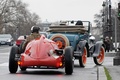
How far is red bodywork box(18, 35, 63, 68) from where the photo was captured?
15.2 m

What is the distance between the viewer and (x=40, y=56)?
50.0ft

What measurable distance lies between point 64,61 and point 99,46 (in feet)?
21.5

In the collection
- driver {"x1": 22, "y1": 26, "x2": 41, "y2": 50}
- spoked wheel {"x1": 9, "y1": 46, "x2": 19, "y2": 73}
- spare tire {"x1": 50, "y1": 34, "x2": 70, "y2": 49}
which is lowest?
spoked wheel {"x1": 9, "y1": 46, "x2": 19, "y2": 73}

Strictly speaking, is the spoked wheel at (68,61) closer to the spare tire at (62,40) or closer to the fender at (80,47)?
the spare tire at (62,40)

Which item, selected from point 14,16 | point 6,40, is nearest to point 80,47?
point 6,40

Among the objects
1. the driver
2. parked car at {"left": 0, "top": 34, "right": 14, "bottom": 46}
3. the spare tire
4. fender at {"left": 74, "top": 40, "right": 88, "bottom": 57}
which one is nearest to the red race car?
the driver

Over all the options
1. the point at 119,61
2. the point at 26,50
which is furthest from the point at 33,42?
the point at 119,61

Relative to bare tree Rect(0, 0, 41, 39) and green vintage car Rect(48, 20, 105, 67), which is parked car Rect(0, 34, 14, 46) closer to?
green vintage car Rect(48, 20, 105, 67)

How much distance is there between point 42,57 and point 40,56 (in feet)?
0.24

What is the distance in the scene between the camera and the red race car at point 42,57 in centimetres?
1526

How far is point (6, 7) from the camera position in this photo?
12156 centimetres

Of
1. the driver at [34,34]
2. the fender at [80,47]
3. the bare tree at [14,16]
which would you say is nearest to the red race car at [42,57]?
the driver at [34,34]

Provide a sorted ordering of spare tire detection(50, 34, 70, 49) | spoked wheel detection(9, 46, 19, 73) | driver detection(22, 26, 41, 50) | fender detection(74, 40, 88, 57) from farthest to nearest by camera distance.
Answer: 1. fender detection(74, 40, 88, 57)
2. spare tire detection(50, 34, 70, 49)
3. driver detection(22, 26, 41, 50)
4. spoked wheel detection(9, 46, 19, 73)

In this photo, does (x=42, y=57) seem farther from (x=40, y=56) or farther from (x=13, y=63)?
(x=13, y=63)
